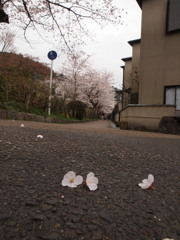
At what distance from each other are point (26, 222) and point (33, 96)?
10.7 m

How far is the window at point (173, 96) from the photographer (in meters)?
8.81

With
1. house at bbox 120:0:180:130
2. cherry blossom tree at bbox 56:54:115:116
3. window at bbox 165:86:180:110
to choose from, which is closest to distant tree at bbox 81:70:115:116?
cherry blossom tree at bbox 56:54:115:116

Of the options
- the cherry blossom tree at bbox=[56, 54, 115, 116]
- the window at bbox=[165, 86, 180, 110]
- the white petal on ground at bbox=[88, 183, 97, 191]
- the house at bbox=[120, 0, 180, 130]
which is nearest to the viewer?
the white petal on ground at bbox=[88, 183, 97, 191]

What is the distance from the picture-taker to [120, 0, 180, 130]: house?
28.5 ft

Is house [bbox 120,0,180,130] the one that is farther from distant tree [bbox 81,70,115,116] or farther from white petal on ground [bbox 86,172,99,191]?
distant tree [bbox 81,70,115,116]

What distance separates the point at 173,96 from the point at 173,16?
411 cm

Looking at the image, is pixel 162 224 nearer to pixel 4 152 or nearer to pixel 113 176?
pixel 113 176

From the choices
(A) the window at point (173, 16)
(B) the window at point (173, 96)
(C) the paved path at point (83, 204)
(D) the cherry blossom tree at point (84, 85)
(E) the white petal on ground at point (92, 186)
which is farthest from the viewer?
(D) the cherry blossom tree at point (84, 85)

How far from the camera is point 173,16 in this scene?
28.5 feet

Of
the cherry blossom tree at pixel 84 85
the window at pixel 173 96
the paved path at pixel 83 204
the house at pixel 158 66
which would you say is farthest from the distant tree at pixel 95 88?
the paved path at pixel 83 204

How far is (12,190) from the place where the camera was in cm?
109

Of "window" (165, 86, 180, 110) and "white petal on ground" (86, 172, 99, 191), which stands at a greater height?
"window" (165, 86, 180, 110)

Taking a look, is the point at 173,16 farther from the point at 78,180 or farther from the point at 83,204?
the point at 83,204

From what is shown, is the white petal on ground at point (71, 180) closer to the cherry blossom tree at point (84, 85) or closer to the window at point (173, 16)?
the window at point (173, 16)
